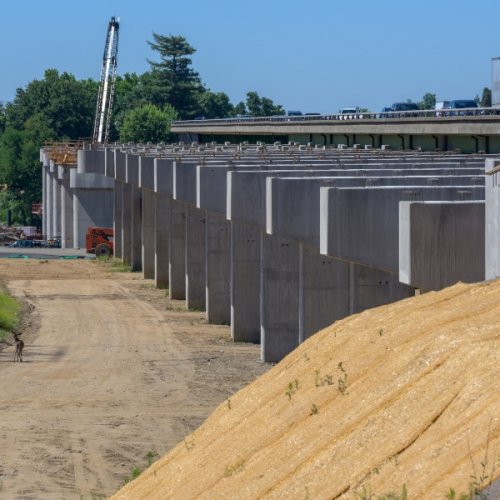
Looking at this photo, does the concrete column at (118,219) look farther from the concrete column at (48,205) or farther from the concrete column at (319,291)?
the concrete column at (319,291)

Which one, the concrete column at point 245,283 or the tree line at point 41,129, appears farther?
the tree line at point 41,129

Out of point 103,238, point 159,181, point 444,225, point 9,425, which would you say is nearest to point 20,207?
point 103,238

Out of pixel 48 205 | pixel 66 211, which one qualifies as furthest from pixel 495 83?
pixel 48 205

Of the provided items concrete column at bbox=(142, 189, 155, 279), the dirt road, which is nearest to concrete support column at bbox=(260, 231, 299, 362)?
the dirt road

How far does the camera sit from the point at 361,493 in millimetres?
10492

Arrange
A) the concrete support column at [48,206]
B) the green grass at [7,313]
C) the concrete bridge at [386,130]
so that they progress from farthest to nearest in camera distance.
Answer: the concrete support column at [48,206] → the concrete bridge at [386,130] → the green grass at [7,313]

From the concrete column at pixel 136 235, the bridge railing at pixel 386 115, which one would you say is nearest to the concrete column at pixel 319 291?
the bridge railing at pixel 386 115

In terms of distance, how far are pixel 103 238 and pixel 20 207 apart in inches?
2306

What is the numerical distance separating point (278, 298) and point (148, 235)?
3172cm

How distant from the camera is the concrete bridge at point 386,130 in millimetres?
53156

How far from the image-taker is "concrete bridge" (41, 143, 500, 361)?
67.6 feet

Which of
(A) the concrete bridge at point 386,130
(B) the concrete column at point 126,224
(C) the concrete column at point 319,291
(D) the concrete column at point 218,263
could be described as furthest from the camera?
(B) the concrete column at point 126,224

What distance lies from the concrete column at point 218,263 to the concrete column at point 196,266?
16.5ft

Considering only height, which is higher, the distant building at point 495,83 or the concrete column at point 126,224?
the distant building at point 495,83
